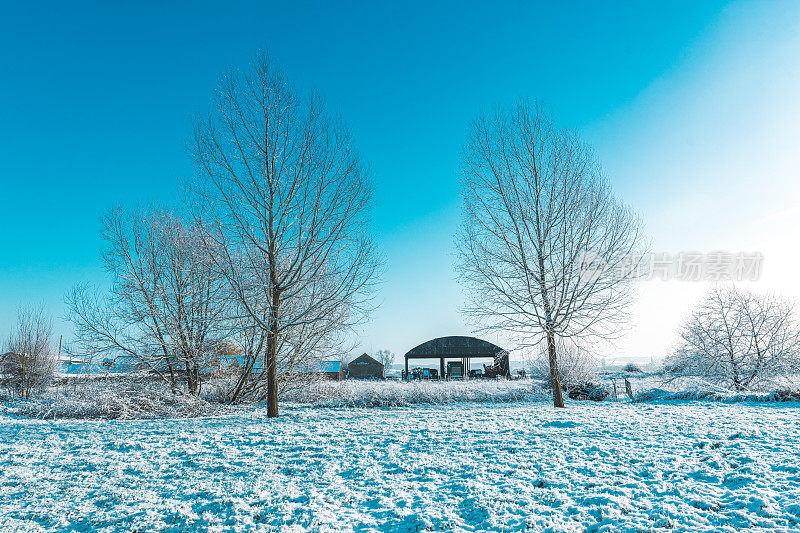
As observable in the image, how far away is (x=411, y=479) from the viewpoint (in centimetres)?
445

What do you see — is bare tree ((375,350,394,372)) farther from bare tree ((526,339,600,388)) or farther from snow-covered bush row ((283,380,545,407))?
snow-covered bush row ((283,380,545,407))

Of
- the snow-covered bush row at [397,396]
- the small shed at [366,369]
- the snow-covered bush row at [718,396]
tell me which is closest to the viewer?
the snow-covered bush row at [397,396]

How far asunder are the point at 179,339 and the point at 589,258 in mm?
12907

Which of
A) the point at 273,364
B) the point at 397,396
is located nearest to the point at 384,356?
the point at 397,396

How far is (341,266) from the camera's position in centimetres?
983

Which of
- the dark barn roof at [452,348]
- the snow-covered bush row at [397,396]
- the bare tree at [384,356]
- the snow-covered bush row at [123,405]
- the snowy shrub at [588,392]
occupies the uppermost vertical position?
the dark barn roof at [452,348]

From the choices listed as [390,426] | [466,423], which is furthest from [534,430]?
[390,426]

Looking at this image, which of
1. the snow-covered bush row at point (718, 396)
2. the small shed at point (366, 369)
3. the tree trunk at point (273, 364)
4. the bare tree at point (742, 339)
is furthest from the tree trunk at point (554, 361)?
the small shed at point (366, 369)

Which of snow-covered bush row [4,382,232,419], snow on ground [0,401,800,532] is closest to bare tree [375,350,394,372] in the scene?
snow-covered bush row [4,382,232,419]

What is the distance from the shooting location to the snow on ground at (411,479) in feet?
11.0

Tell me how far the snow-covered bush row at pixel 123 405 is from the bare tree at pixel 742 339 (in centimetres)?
2222

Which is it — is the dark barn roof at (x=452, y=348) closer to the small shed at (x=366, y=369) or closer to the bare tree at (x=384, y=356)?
the small shed at (x=366, y=369)

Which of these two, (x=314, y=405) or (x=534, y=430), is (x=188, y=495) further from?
(x=314, y=405)

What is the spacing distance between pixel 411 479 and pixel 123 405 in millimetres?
9604
